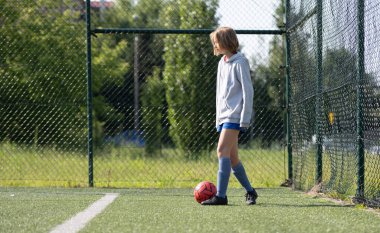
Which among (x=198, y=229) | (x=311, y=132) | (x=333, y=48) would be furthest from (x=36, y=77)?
(x=198, y=229)

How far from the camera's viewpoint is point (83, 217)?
545 cm

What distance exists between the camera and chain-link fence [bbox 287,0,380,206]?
627 cm

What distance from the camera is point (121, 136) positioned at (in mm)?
10969

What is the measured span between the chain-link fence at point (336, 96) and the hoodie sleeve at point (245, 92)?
87cm

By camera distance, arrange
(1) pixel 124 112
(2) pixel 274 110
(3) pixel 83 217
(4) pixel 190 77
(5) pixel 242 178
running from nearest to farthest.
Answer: (3) pixel 83 217, (5) pixel 242 178, (2) pixel 274 110, (1) pixel 124 112, (4) pixel 190 77

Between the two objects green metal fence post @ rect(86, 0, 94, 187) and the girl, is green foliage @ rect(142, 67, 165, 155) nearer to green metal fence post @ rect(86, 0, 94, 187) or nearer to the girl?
green metal fence post @ rect(86, 0, 94, 187)

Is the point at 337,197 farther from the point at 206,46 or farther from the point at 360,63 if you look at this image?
the point at 206,46

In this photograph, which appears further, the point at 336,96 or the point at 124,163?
the point at 124,163

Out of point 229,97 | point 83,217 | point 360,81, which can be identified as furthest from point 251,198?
point 83,217

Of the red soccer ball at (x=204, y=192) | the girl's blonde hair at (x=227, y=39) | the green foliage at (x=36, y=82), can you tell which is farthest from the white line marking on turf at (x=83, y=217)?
the green foliage at (x=36, y=82)

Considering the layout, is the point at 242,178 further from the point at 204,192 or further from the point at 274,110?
the point at 274,110

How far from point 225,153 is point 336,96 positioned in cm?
128

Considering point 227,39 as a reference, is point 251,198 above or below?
below

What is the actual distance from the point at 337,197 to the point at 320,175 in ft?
2.87
